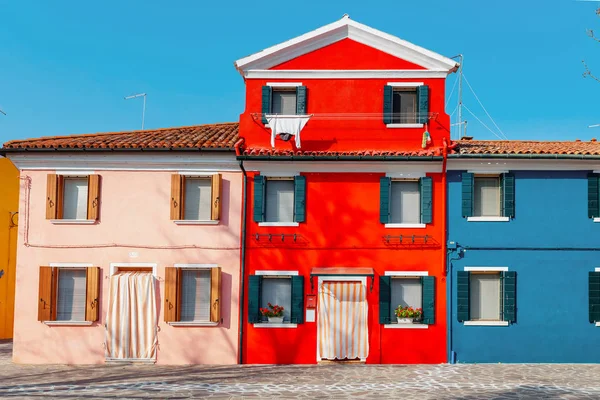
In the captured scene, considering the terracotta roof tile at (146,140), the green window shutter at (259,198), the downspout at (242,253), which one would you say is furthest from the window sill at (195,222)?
the terracotta roof tile at (146,140)

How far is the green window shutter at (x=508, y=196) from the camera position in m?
17.8

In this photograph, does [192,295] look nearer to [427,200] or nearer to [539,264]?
[427,200]

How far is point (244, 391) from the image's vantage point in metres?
14.2

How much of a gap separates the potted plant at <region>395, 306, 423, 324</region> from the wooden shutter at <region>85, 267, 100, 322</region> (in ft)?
28.8

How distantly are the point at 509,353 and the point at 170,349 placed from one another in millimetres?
9823

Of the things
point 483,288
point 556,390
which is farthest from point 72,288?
point 556,390

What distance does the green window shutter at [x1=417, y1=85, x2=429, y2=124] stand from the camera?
18328mm

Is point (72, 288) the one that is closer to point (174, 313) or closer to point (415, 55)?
point (174, 313)

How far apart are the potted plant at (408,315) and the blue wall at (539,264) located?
1.02 m

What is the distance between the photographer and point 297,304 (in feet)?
58.0

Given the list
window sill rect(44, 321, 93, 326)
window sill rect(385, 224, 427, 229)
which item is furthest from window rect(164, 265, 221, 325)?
window sill rect(385, 224, 427, 229)

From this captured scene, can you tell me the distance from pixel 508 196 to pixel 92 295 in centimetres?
1252

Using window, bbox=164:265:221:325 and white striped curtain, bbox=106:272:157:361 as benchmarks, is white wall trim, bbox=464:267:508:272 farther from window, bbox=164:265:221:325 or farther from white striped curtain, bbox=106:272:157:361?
white striped curtain, bbox=106:272:157:361

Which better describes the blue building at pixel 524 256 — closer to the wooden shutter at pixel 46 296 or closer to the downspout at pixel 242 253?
the downspout at pixel 242 253
